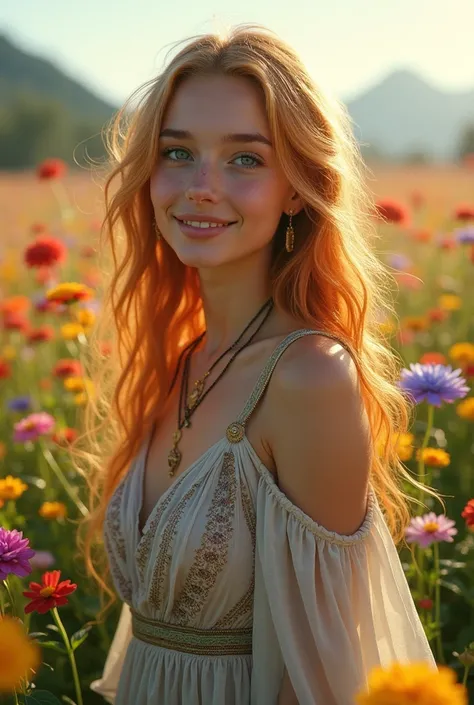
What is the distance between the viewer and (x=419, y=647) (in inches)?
66.4

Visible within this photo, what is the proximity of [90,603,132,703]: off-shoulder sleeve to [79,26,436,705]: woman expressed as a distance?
20 cm

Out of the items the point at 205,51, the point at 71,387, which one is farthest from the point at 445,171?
the point at 205,51

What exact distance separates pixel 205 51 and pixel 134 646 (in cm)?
118

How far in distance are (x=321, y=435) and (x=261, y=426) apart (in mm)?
139

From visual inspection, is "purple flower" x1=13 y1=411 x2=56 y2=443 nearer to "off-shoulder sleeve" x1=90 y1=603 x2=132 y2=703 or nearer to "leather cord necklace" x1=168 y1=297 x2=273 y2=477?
"off-shoulder sleeve" x1=90 y1=603 x2=132 y2=703

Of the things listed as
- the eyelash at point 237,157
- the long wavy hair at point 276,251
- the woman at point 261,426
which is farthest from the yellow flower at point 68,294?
the eyelash at point 237,157

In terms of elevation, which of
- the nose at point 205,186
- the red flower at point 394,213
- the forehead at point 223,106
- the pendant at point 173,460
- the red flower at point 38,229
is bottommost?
the pendant at point 173,460

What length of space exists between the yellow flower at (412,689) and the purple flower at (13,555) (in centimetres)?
71

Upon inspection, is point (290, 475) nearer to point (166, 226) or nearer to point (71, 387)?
point (166, 226)

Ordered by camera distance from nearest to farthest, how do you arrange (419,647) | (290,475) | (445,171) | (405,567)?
(290,475) < (419,647) < (405,567) < (445,171)

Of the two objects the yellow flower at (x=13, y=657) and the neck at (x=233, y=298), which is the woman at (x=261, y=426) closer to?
the neck at (x=233, y=298)

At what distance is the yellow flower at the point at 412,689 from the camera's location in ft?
2.61

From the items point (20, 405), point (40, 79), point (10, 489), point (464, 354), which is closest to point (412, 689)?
point (10, 489)

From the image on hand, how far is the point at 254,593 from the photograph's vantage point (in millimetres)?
1623
